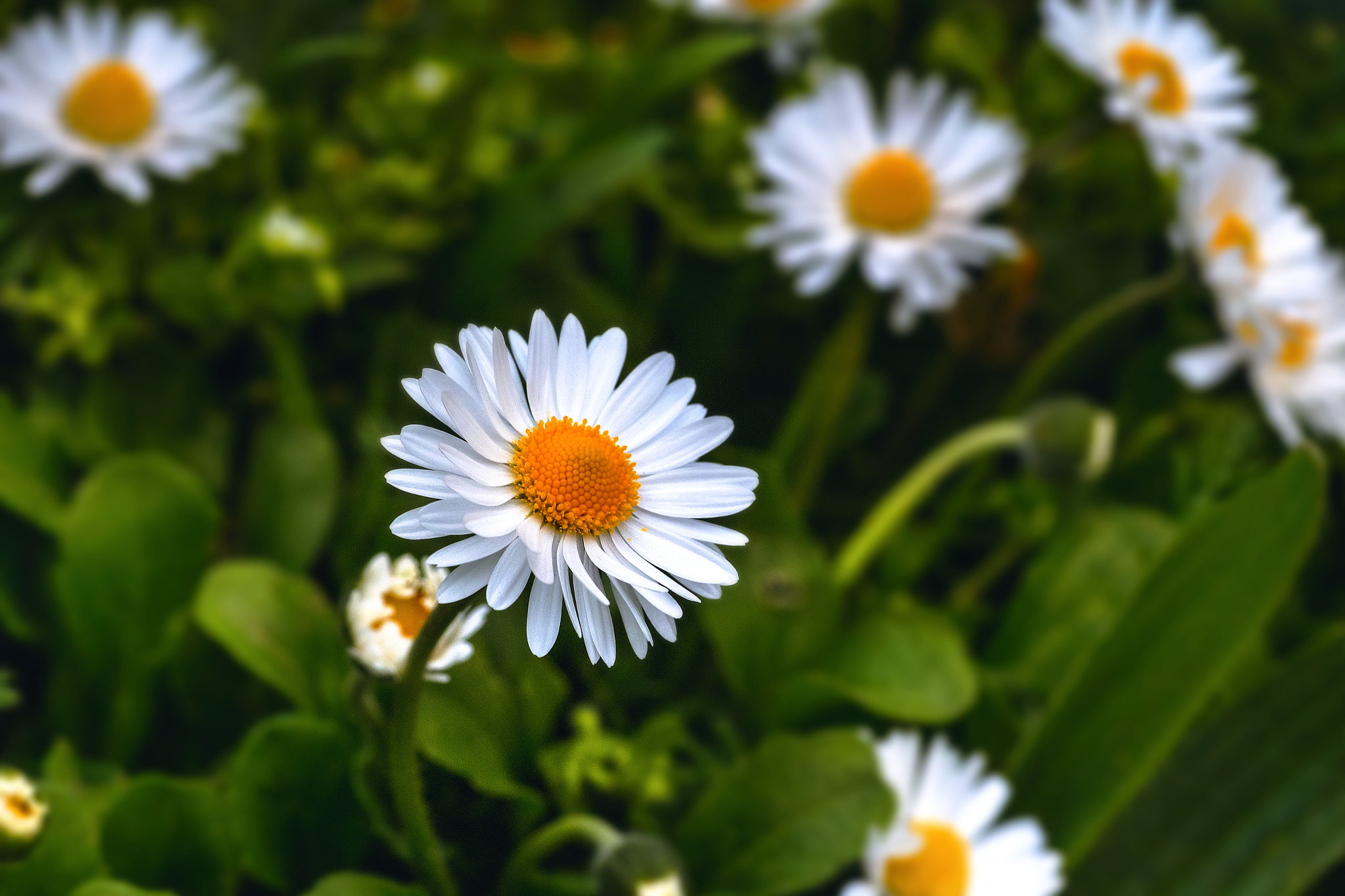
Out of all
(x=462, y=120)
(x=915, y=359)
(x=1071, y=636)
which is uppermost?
(x=462, y=120)

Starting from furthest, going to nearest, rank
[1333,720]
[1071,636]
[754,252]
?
[754,252]
[1071,636]
[1333,720]

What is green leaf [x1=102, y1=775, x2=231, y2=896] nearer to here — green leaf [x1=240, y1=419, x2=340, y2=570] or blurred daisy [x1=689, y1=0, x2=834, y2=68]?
green leaf [x1=240, y1=419, x2=340, y2=570]

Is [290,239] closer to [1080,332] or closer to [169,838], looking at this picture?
[169,838]

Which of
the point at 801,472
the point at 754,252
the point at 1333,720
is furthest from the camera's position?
the point at 754,252

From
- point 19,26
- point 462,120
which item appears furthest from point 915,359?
point 19,26

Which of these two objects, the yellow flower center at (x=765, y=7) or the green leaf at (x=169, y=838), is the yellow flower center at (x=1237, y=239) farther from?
the green leaf at (x=169, y=838)

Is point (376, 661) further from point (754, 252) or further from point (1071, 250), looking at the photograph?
point (1071, 250)

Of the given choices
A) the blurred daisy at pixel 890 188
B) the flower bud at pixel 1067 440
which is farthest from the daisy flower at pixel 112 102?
the flower bud at pixel 1067 440
